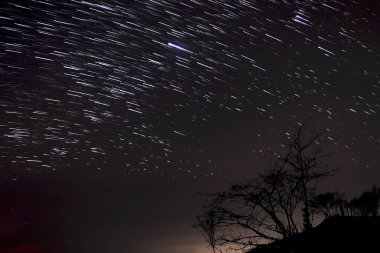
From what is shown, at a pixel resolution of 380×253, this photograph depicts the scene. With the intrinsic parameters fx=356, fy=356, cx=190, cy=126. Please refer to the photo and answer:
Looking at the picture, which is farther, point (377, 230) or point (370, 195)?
point (370, 195)

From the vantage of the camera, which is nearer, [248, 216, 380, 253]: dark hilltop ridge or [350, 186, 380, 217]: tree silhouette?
[248, 216, 380, 253]: dark hilltop ridge

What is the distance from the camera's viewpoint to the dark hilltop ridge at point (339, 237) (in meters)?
12.6

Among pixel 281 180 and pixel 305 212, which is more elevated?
pixel 281 180

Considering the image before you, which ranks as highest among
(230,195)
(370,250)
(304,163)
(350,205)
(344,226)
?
(350,205)

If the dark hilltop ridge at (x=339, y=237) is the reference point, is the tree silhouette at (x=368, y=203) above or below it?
above

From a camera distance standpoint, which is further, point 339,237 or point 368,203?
point 368,203

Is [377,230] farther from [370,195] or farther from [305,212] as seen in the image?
[370,195]

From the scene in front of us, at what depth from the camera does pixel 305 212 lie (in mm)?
13922

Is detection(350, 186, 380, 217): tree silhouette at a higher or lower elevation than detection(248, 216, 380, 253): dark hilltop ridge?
higher

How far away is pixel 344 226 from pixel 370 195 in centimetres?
3439

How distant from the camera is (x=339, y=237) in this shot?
530 inches

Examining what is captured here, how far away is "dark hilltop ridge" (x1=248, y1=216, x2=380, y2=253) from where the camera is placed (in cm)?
1255

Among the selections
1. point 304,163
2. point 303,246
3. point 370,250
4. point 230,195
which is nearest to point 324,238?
point 303,246

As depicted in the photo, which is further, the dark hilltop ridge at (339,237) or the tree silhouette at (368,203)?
the tree silhouette at (368,203)
